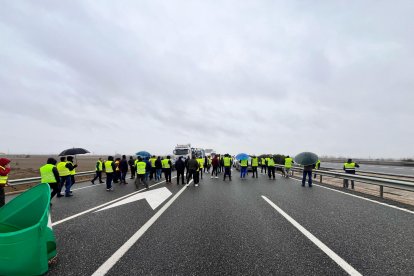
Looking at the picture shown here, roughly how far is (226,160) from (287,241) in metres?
13.0

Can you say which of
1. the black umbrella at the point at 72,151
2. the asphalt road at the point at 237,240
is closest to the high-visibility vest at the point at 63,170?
the asphalt road at the point at 237,240

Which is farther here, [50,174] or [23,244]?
[50,174]


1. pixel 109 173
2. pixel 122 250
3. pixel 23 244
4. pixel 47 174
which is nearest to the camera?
pixel 23 244

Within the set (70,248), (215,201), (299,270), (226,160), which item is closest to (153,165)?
(226,160)

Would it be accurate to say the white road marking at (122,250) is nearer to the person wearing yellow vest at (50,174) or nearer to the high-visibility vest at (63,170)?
the person wearing yellow vest at (50,174)

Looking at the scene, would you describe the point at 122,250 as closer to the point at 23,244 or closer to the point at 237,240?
the point at 23,244

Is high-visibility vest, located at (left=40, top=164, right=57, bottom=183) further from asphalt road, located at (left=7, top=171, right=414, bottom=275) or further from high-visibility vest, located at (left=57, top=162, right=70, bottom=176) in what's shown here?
high-visibility vest, located at (left=57, top=162, right=70, bottom=176)

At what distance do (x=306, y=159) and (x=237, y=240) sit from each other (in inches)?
381

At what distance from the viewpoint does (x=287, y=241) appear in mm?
4434

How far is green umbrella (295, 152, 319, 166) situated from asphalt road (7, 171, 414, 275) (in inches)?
205

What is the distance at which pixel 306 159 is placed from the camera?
42.4 ft

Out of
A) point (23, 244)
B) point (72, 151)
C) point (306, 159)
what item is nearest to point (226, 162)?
point (306, 159)

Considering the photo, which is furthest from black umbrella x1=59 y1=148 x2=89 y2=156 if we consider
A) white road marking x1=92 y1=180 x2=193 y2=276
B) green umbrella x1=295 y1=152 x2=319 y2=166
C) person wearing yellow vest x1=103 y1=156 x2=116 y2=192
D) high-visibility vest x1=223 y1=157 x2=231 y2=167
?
green umbrella x1=295 y1=152 x2=319 y2=166

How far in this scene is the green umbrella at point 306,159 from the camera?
1272cm
